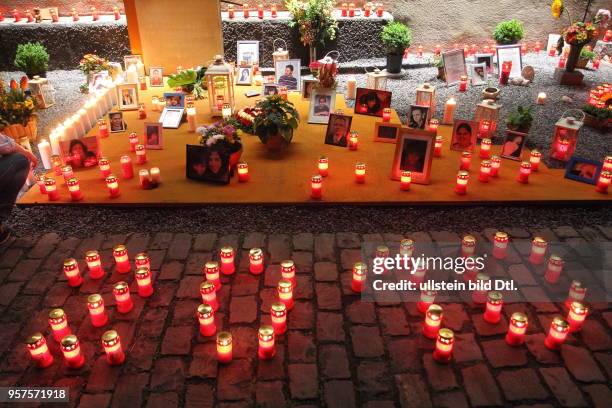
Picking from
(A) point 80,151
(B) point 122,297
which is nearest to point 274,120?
(A) point 80,151

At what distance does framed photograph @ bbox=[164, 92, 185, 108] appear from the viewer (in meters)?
7.30

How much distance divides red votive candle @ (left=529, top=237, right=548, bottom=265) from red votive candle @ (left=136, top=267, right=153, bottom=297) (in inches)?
122

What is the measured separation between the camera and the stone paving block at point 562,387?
2.92 metres

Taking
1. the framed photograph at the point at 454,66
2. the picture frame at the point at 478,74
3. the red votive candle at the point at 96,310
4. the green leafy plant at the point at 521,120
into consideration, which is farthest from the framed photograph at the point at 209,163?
the picture frame at the point at 478,74

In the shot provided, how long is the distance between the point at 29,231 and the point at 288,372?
10.3 feet

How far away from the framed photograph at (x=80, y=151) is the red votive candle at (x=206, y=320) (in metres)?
3.32

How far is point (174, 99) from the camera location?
7332mm

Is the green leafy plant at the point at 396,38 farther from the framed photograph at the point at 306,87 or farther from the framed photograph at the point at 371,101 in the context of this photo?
the framed photograph at the point at 371,101

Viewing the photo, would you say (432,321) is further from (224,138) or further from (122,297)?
(224,138)

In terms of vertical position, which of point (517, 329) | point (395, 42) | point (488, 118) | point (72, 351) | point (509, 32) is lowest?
point (72, 351)

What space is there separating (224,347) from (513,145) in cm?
438

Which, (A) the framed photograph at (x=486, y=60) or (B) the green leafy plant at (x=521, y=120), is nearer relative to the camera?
(B) the green leafy plant at (x=521, y=120)

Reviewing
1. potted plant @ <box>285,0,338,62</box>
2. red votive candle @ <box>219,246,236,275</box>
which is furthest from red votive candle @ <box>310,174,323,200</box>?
potted plant @ <box>285,0,338,62</box>

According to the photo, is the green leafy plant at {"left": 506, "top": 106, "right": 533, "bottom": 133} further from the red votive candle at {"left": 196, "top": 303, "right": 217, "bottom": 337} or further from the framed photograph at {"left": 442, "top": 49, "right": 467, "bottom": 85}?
the red votive candle at {"left": 196, "top": 303, "right": 217, "bottom": 337}
